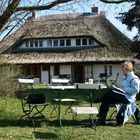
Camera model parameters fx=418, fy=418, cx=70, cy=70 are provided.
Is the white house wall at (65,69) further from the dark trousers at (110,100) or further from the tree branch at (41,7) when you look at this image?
the tree branch at (41,7)

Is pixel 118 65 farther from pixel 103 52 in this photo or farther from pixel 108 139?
pixel 108 139

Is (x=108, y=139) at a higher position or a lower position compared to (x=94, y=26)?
lower

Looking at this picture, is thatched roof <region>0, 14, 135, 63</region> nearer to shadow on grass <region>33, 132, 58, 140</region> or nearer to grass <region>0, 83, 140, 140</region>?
grass <region>0, 83, 140, 140</region>

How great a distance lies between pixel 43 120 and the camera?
11344mm

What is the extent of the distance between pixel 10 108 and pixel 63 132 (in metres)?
4.80

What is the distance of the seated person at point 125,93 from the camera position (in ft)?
34.7

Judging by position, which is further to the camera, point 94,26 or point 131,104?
point 94,26

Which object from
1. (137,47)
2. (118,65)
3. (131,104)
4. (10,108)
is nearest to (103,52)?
(118,65)

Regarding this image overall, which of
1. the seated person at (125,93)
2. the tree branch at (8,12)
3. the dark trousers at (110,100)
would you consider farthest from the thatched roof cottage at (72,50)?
the tree branch at (8,12)

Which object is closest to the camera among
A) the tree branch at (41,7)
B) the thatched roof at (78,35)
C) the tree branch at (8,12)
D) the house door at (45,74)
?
the tree branch at (8,12)

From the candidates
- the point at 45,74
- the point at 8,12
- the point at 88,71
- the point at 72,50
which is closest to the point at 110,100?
the point at 8,12

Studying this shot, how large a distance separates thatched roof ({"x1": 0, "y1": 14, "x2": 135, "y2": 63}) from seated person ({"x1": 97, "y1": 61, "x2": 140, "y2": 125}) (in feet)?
105

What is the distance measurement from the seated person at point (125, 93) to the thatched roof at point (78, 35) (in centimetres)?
3193

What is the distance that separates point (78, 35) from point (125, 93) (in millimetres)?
36479
